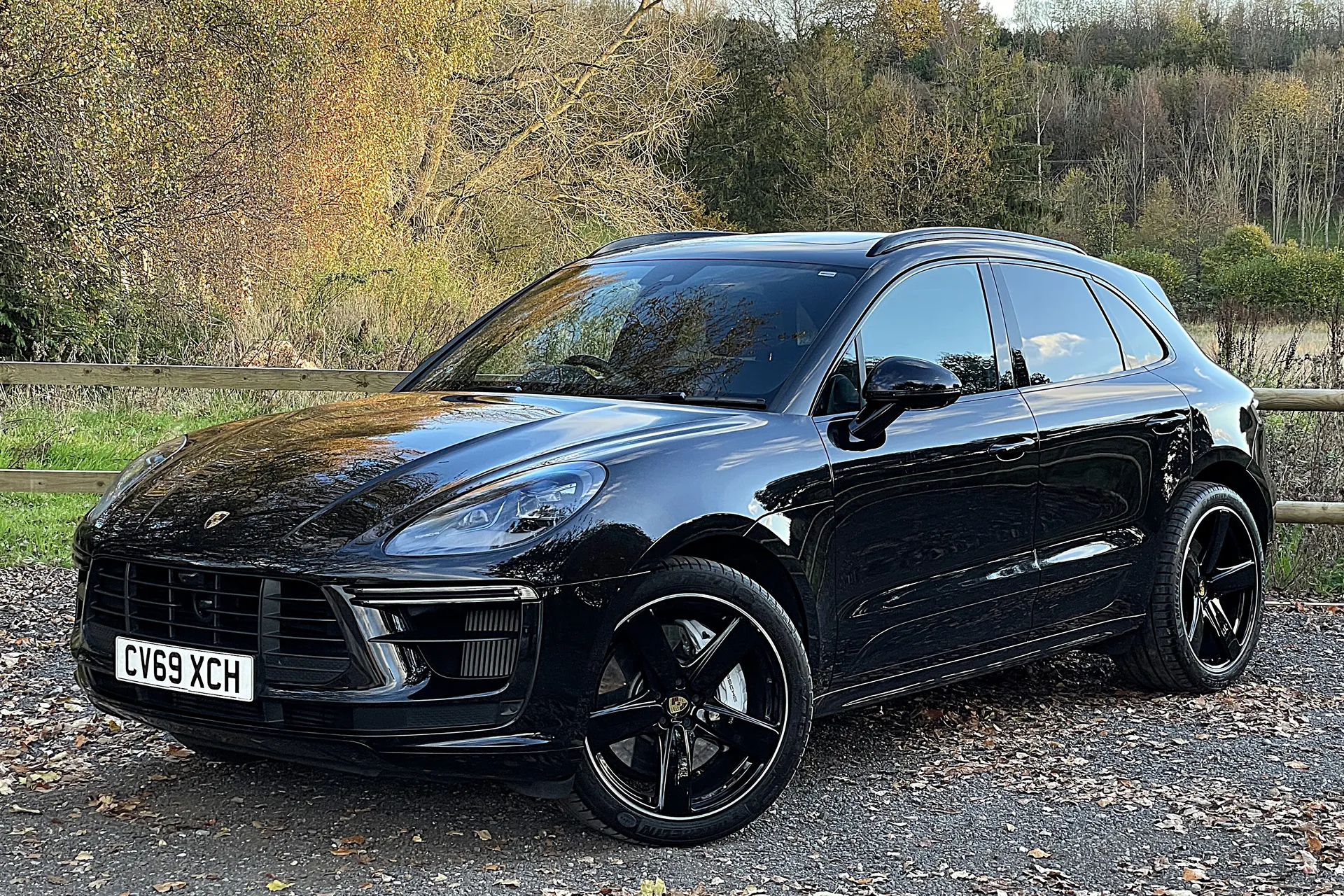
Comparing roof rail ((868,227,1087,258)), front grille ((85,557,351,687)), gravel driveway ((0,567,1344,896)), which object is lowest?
gravel driveway ((0,567,1344,896))

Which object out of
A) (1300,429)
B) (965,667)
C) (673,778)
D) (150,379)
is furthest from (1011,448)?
(150,379)

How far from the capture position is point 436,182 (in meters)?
30.0

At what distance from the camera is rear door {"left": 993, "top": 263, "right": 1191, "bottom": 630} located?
5.31m

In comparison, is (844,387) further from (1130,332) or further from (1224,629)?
(1224,629)

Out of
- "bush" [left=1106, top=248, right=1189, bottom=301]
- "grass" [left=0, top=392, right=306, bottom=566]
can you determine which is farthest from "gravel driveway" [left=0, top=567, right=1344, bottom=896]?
"bush" [left=1106, top=248, right=1189, bottom=301]

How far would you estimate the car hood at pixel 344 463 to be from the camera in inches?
153

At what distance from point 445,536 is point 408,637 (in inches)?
10.6

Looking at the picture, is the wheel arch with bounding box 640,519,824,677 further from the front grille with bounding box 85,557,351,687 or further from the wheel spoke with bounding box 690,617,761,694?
the front grille with bounding box 85,557,351,687

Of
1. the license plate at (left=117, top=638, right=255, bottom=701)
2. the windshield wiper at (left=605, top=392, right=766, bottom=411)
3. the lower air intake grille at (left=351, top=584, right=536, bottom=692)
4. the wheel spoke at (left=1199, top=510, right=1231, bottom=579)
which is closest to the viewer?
the lower air intake grille at (left=351, top=584, right=536, bottom=692)

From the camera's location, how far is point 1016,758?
5.22 meters

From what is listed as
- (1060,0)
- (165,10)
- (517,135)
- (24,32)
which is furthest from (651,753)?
(1060,0)

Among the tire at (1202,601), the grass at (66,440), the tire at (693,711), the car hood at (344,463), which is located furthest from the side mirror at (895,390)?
the grass at (66,440)

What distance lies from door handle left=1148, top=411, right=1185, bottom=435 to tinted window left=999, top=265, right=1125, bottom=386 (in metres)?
0.24

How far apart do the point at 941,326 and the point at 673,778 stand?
192 cm
